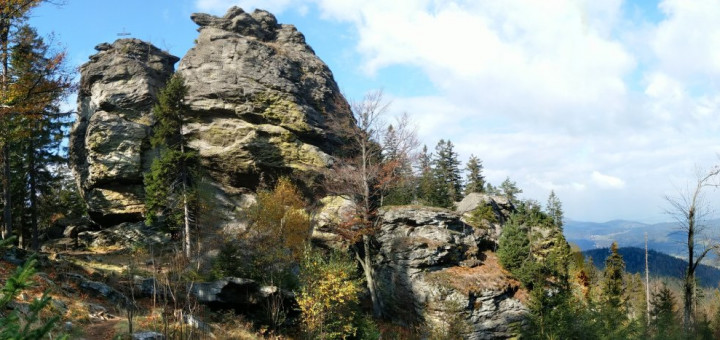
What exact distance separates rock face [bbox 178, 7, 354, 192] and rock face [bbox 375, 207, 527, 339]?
35.2 ft

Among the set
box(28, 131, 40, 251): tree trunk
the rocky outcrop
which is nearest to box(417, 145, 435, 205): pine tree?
the rocky outcrop

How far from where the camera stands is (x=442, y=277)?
31.0m

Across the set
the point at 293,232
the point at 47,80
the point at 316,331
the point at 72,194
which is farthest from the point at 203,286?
the point at 72,194

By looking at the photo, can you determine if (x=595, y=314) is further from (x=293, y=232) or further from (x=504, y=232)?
(x=293, y=232)

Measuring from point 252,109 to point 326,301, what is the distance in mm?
25342

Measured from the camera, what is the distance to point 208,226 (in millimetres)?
34094

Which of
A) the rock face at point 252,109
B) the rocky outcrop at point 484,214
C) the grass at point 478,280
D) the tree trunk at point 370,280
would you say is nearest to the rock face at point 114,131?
the rock face at point 252,109

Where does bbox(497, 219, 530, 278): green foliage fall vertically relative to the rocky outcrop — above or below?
below

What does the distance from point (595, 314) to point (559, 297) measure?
2392mm

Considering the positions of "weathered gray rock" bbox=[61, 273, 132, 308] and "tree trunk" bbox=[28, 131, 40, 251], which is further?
"tree trunk" bbox=[28, 131, 40, 251]

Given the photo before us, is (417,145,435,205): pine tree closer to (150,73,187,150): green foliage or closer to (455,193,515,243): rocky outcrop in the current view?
(455,193,515,243): rocky outcrop

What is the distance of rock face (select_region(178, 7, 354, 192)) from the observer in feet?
132

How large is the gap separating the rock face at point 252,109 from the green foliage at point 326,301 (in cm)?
1574

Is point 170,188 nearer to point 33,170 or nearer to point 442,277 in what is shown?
point 33,170
